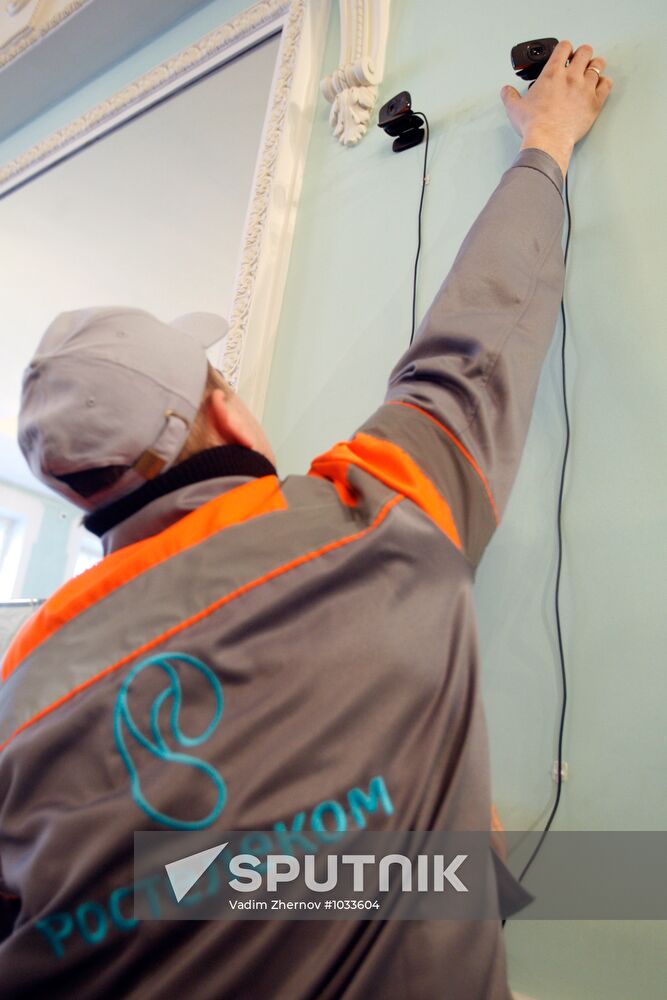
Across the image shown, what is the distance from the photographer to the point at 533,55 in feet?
3.37

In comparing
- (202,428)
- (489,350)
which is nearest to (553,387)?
(489,350)

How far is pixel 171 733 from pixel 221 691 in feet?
0.15

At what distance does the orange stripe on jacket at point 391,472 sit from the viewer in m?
0.64

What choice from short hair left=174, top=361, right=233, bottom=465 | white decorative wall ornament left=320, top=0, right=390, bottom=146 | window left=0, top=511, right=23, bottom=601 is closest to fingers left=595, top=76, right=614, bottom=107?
white decorative wall ornament left=320, top=0, right=390, bottom=146

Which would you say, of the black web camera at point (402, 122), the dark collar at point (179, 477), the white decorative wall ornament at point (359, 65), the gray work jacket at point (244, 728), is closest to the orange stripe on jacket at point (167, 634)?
the gray work jacket at point (244, 728)

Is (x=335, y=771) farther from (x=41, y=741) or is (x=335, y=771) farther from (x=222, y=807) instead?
(x=41, y=741)

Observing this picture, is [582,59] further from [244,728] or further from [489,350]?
[244,728]

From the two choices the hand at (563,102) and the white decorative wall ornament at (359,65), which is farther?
the white decorative wall ornament at (359,65)

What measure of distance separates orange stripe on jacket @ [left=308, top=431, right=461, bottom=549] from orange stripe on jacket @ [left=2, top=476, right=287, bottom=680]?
0.07m

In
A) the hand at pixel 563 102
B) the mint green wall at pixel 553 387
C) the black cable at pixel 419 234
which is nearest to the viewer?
the mint green wall at pixel 553 387

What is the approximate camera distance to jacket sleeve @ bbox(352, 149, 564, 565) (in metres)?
0.73

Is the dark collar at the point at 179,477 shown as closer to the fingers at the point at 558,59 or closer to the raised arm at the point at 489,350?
the raised arm at the point at 489,350

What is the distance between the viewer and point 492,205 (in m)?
0.90

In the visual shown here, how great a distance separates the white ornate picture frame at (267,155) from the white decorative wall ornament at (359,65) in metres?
0.11
